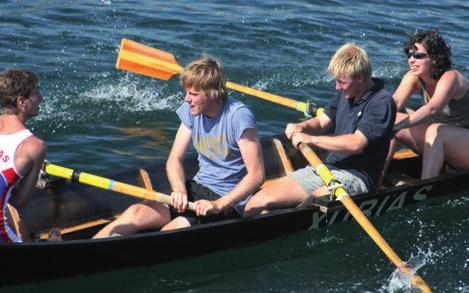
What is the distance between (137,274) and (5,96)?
6.49ft

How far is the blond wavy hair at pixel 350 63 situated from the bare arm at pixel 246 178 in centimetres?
92

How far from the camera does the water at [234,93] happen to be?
7.46 meters

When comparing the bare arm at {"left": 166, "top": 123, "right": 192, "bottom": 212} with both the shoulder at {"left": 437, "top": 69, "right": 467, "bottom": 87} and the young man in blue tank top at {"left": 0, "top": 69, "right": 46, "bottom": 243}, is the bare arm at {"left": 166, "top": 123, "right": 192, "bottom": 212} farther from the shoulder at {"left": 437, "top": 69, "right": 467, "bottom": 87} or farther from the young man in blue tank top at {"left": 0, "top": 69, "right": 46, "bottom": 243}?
the shoulder at {"left": 437, "top": 69, "right": 467, "bottom": 87}

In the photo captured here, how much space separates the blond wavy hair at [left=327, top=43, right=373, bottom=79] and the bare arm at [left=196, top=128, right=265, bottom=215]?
0.92 meters

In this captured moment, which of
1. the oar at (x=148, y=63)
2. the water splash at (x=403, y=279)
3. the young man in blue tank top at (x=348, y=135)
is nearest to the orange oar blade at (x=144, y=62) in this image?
the oar at (x=148, y=63)

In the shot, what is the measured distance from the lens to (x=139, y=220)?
23.3 ft

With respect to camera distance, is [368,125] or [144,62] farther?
[144,62]

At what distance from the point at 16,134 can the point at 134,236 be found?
1.24 metres

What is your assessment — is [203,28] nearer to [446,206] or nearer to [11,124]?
[446,206]

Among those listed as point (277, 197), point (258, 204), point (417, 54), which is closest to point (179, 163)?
point (258, 204)

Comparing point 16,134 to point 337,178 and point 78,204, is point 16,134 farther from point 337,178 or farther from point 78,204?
point 337,178

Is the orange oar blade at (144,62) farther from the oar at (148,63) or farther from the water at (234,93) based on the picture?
the water at (234,93)

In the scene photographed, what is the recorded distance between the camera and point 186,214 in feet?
23.5

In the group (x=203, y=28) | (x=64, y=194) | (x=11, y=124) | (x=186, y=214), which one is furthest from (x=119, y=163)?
(x=203, y=28)
